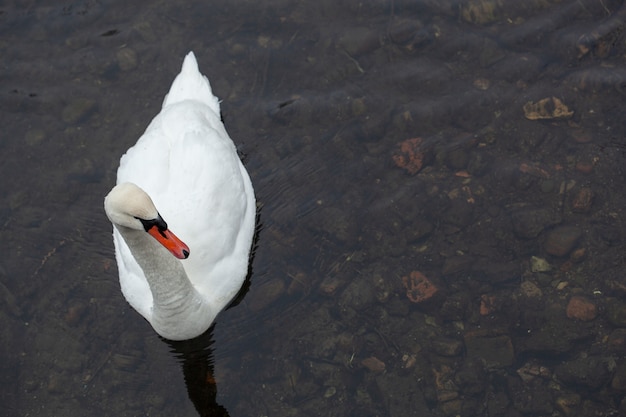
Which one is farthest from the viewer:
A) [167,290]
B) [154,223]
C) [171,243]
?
[167,290]

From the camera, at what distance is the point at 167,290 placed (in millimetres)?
7441

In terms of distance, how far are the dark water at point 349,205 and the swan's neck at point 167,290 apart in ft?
1.88

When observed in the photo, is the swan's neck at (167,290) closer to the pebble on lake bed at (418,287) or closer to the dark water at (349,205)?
the dark water at (349,205)

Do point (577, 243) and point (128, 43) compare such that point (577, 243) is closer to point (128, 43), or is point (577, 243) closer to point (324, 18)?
point (324, 18)

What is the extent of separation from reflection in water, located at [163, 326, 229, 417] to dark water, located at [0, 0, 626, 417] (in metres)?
0.02

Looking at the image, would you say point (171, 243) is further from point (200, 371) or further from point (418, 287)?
point (418, 287)

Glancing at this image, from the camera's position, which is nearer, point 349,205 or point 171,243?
point 171,243

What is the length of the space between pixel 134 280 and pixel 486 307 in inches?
142

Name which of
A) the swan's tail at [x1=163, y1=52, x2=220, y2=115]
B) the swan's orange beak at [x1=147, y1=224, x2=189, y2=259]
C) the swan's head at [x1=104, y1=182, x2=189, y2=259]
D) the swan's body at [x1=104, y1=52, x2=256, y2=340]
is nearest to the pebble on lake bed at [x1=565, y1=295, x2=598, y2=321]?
the swan's body at [x1=104, y1=52, x2=256, y2=340]

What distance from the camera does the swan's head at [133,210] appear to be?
21.3ft

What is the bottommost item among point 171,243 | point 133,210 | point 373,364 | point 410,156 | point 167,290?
point 373,364

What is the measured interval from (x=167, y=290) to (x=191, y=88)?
3063 millimetres

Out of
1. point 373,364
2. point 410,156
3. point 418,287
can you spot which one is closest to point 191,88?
point 410,156

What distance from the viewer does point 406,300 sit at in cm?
857
